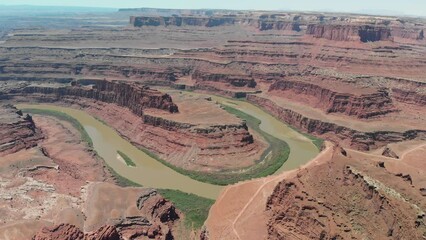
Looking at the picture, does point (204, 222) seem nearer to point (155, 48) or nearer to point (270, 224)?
point (270, 224)

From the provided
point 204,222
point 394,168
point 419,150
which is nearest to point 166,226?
→ point 204,222

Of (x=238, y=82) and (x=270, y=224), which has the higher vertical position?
(x=270, y=224)

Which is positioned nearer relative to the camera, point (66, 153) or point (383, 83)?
point (66, 153)

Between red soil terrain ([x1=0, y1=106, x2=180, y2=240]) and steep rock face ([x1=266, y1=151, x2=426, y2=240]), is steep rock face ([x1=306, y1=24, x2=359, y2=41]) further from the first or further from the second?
steep rock face ([x1=266, y1=151, x2=426, y2=240])

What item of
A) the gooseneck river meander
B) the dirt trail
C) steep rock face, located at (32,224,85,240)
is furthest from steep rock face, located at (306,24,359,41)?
steep rock face, located at (32,224,85,240)

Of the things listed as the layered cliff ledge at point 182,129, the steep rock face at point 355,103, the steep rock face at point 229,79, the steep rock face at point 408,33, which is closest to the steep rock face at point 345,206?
the layered cliff ledge at point 182,129

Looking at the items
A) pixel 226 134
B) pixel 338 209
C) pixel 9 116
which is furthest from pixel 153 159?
pixel 338 209
